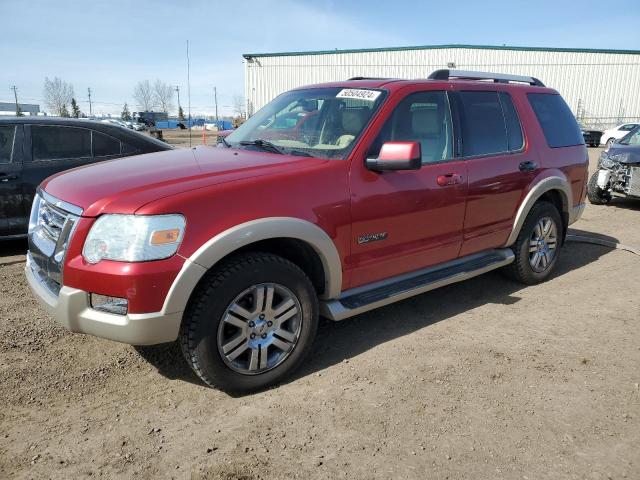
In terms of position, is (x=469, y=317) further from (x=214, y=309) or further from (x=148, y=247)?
(x=148, y=247)

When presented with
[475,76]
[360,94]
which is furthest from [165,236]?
[475,76]

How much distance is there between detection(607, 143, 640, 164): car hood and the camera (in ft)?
28.1

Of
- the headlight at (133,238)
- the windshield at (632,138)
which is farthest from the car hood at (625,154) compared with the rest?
the headlight at (133,238)

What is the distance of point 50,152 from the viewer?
570 centimetres

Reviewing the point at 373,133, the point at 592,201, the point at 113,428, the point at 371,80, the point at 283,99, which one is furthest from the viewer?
the point at 592,201

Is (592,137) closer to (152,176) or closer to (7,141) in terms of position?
(7,141)

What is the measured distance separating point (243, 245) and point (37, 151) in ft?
13.4

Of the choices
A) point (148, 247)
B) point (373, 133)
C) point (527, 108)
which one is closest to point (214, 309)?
point (148, 247)

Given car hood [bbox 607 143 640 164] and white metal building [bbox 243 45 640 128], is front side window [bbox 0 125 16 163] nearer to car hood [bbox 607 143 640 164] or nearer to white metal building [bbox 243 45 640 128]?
car hood [bbox 607 143 640 164]

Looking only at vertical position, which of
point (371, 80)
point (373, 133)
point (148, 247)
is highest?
point (371, 80)

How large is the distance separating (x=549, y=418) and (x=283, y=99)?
3.10m

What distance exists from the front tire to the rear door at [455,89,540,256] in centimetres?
172

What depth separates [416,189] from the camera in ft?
11.7

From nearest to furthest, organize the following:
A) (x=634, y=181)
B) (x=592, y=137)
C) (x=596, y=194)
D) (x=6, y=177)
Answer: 1. (x=6, y=177)
2. (x=634, y=181)
3. (x=596, y=194)
4. (x=592, y=137)
